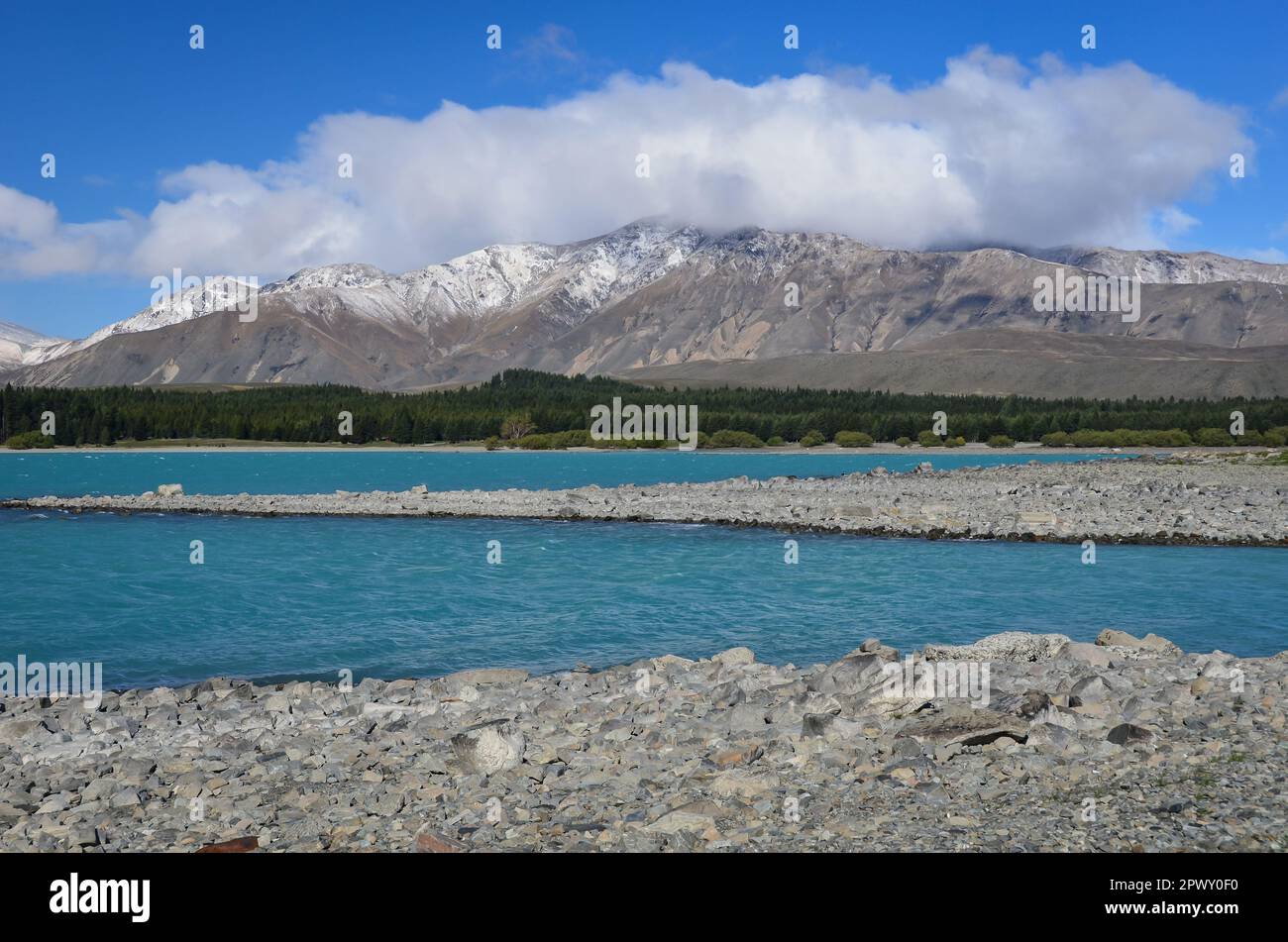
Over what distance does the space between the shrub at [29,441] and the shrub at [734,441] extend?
80.8 meters

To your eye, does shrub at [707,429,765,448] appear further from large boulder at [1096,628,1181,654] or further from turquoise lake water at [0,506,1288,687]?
large boulder at [1096,628,1181,654]

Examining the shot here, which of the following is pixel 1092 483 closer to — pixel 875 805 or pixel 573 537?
pixel 573 537

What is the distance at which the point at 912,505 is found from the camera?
135 feet

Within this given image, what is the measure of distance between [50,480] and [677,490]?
47353mm

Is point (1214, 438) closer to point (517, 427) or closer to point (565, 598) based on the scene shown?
point (517, 427)

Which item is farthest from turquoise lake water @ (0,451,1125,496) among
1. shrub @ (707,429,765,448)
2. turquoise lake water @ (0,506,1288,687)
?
turquoise lake water @ (0,506,1288,687)

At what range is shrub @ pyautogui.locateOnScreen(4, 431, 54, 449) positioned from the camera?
128 metres

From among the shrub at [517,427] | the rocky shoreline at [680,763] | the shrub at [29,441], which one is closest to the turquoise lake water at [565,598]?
the rocky shoreline at [680,763]

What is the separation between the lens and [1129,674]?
1354cm

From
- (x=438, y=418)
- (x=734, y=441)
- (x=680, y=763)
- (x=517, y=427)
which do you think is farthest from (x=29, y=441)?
(x=680, y=763)

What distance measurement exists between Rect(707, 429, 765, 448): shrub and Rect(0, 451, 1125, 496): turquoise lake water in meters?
6.17

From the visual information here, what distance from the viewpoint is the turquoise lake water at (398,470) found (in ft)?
226

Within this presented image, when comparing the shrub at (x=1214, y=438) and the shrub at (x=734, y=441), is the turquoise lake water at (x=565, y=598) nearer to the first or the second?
the shrub at (x=1214, y=438)

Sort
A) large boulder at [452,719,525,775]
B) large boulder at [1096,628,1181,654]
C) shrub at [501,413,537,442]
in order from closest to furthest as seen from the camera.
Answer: large boulder at [452,719,525,775] → large boulder at [1096,628,1181,654] → shrub at [501,413,537,442]
